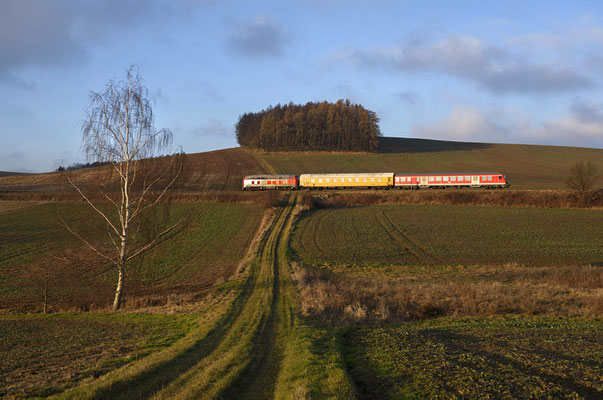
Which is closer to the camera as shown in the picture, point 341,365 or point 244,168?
point 341,365

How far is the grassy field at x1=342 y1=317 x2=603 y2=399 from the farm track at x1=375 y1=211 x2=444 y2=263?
1835 cm

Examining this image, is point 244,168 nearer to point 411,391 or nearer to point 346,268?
point 346,268

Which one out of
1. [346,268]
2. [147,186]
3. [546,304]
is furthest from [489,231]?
[147,186]

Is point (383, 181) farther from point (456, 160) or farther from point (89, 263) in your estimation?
point (89, 263)

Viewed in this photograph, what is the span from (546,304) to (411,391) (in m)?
13.0

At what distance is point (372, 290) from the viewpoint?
1948 centimetres

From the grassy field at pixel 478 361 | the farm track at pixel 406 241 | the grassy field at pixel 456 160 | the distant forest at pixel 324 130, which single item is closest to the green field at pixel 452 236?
the farm track at pixel 406 241

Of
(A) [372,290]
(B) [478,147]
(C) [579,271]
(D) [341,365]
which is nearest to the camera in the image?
(D) [341,365]

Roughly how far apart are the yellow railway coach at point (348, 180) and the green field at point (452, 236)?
1805cm

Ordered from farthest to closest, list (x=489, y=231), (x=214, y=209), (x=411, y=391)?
(x=214, y=209) < (x=489, y=231) < (x=411, y=391)

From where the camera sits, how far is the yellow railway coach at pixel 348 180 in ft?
237

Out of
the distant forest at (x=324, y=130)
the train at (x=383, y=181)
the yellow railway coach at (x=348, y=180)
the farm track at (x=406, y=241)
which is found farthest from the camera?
the distant forest at (x=324, y=130)

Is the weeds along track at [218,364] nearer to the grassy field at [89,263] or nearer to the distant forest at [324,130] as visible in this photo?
the grassy field at [89,263]

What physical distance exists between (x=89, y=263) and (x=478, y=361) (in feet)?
101
